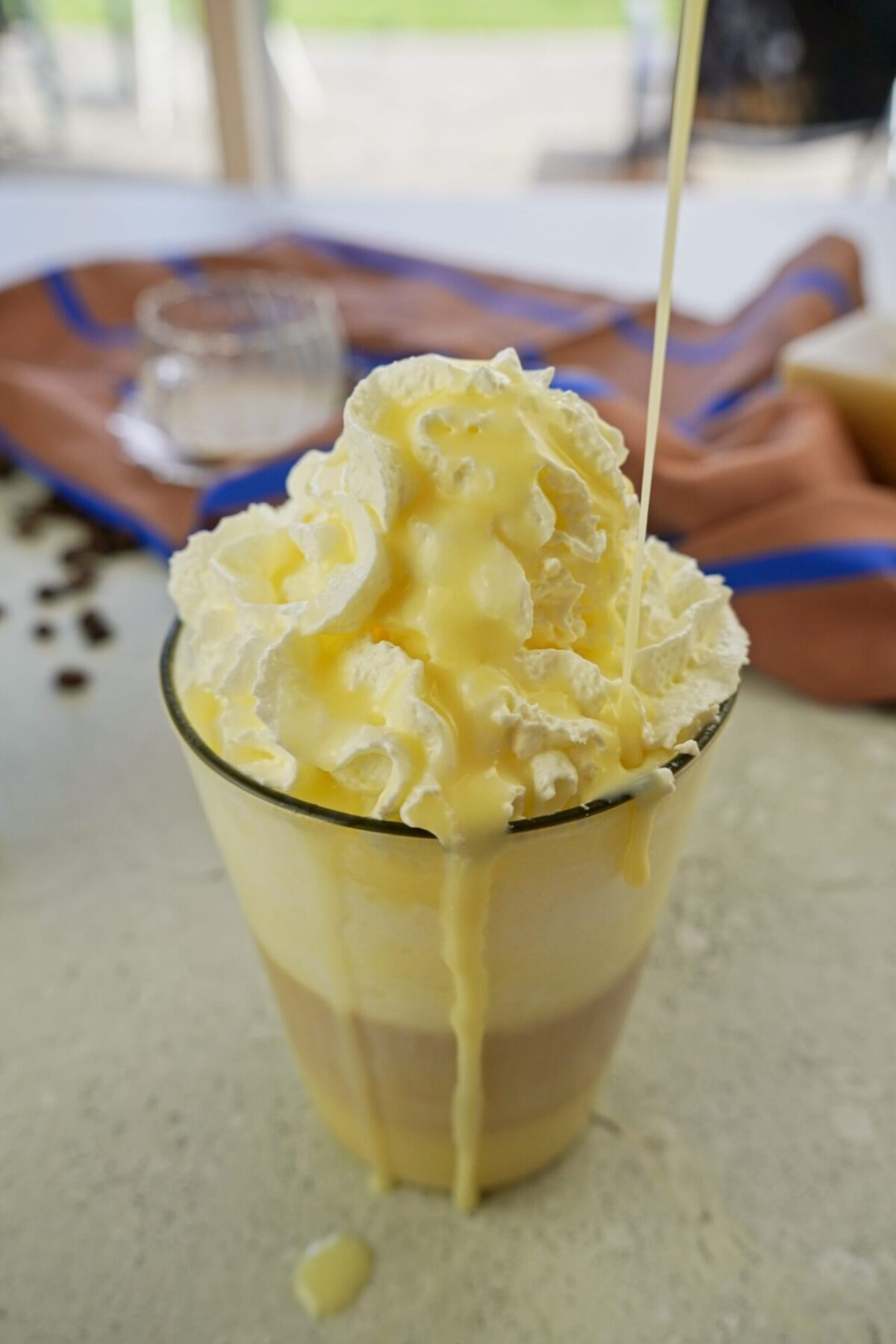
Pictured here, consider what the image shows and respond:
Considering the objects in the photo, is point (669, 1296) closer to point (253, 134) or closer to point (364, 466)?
point (364, 466)

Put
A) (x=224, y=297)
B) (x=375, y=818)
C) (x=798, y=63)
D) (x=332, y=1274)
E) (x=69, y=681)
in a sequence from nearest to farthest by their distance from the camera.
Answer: (x=375, y=818)
(x=332, y=1274)
(x=69, y=681)
(x=224, y=297)
(x=798, y=63)

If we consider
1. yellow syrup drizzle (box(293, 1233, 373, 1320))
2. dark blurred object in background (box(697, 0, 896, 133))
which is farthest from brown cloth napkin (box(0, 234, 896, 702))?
dark blurred object in background (box(697, 0, 896, 133))

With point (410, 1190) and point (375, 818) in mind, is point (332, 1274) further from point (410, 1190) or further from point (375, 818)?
point (375, 818)

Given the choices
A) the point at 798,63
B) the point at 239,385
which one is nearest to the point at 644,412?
the point at 239,385

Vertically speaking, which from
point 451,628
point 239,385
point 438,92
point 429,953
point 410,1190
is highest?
point 451,628

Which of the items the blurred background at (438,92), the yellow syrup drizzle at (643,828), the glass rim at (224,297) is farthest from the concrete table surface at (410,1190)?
the blurred background at (438,92)

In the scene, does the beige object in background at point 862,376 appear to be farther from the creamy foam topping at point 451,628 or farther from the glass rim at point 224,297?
the creamy foam topping at point 451,628

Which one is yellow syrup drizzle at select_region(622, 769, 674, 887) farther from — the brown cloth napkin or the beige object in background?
the beige object in background
